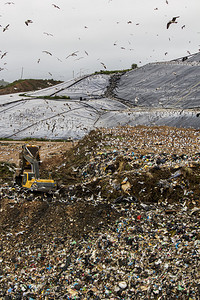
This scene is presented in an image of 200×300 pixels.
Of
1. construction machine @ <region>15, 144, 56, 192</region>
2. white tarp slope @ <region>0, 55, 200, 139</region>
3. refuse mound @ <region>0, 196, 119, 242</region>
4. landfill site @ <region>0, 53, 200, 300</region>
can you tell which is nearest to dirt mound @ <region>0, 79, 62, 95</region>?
white tarp slope @ <region>0, 55, 200, 139</region>

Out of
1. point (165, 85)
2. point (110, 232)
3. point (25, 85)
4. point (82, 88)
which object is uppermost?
point (25, 85)

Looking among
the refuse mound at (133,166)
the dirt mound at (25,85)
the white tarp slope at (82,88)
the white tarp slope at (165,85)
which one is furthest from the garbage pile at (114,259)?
the dirt mound at (25,85)

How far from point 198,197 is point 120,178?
1883 millimetres

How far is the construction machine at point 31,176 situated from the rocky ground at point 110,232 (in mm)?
250

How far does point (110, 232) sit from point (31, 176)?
2.79 m

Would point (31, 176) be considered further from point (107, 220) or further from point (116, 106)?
point (116, 106)

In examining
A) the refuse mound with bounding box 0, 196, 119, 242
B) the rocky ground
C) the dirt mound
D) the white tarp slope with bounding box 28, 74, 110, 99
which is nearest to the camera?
the rocky ground

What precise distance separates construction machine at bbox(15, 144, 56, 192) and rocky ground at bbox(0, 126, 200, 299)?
0.82 feet

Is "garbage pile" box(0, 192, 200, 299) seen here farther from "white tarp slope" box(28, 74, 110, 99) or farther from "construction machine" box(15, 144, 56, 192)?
"white tarp slope" box(28, 74, 110, 99)

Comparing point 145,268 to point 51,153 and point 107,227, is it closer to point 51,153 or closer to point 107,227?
point 107,227

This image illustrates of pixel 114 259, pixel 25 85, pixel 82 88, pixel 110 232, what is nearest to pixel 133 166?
pixel 110 232

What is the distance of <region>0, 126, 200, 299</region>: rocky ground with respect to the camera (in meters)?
4.27

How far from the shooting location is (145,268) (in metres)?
4.43

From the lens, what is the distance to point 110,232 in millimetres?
5383
